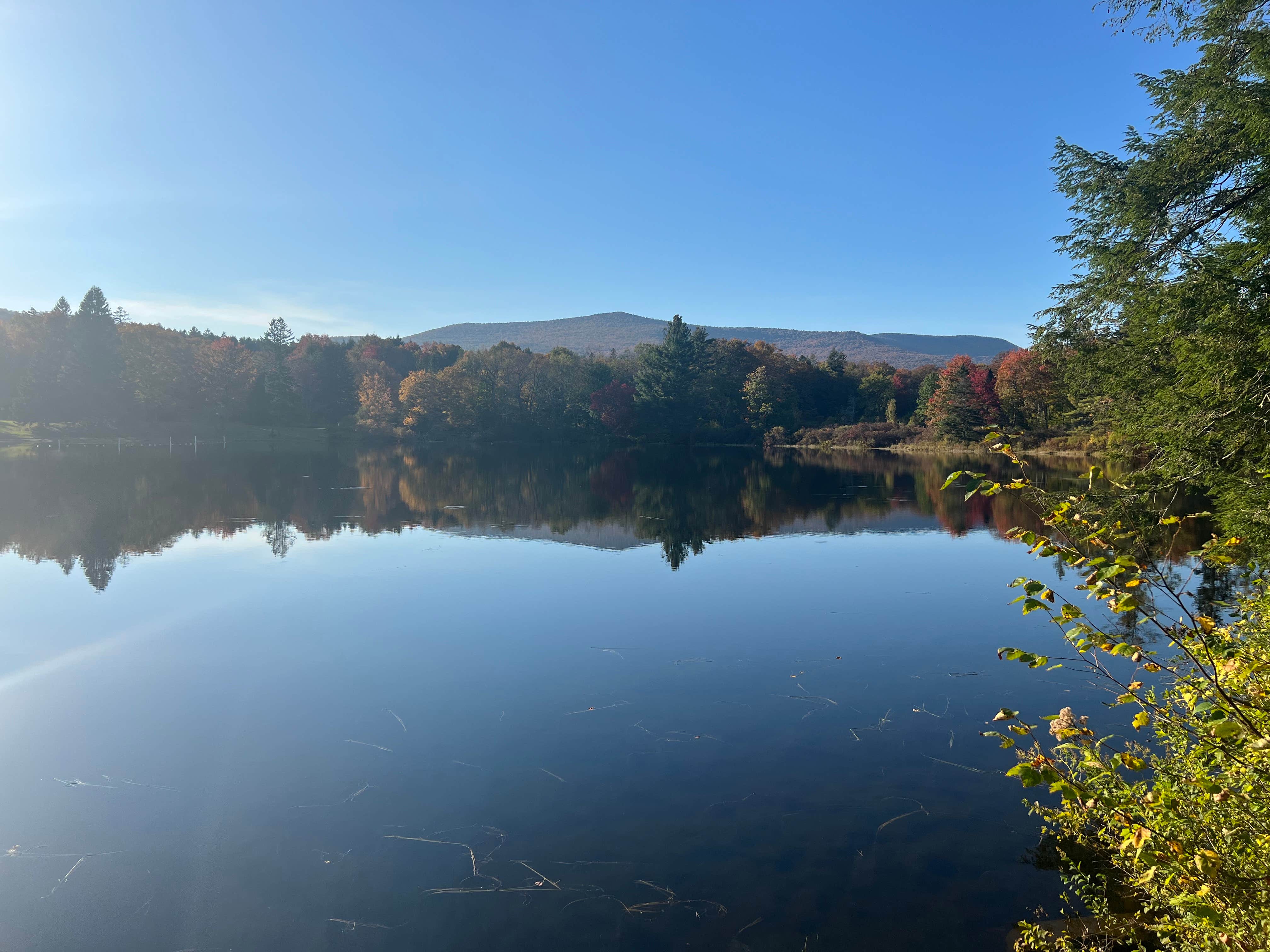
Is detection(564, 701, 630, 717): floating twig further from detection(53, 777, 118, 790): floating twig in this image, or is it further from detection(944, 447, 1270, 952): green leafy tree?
detection(944, 447, 1270, 952): green leafy tree

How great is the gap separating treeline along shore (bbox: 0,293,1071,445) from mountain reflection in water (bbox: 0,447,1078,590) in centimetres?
2365

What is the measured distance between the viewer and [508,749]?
6195mm

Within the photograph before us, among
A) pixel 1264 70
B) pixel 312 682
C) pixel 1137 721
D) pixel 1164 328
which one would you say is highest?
pixel 1264 70

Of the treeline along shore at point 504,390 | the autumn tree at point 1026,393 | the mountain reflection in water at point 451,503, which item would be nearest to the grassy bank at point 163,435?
the treeline along shore at point 504,390

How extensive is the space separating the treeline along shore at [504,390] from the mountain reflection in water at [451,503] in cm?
2365

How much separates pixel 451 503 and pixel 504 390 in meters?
52.6

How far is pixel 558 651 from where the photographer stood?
8.82 metres

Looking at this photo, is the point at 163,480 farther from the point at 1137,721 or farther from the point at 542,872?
the point at 1137,721

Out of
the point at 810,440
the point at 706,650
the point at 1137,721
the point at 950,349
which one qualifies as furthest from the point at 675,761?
the point at 950,349

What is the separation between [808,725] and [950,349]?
208177 mm

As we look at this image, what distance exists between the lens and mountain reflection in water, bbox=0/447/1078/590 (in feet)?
54.5

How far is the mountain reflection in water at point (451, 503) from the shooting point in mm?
16609

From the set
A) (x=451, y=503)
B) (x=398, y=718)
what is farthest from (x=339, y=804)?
(x=451, y=503)

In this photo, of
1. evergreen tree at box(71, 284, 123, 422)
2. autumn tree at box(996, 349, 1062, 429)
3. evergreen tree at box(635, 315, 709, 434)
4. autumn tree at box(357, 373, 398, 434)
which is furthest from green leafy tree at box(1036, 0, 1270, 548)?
evergreen tree at box(71, 284, 123, 422)
